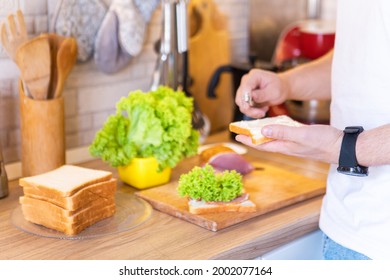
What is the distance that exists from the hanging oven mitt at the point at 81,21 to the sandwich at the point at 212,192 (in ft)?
1.82

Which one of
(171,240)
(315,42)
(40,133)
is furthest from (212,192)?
(315,42)

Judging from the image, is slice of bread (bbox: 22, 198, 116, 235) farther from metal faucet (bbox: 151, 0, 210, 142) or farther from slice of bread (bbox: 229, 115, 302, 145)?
metal faucet (bbox: 151, 0, 210, 142)

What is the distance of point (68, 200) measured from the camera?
1336mm

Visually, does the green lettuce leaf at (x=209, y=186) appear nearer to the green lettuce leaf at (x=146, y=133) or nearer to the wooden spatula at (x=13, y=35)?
the green lettuce leaf at (x=146, y=133)

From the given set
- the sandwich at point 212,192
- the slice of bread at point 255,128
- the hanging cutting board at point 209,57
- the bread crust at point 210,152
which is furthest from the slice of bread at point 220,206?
the hanging cutting board at point 209,57

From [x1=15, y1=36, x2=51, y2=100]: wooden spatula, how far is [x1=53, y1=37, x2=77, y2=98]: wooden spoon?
30mm

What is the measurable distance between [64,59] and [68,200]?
0.45 m

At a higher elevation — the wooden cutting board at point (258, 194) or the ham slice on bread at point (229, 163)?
the ham slice on bread at point (229, 163)

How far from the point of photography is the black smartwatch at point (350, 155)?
1231 millimetres

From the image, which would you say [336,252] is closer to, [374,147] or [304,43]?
[374,147]

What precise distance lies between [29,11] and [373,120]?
913 millimetres
